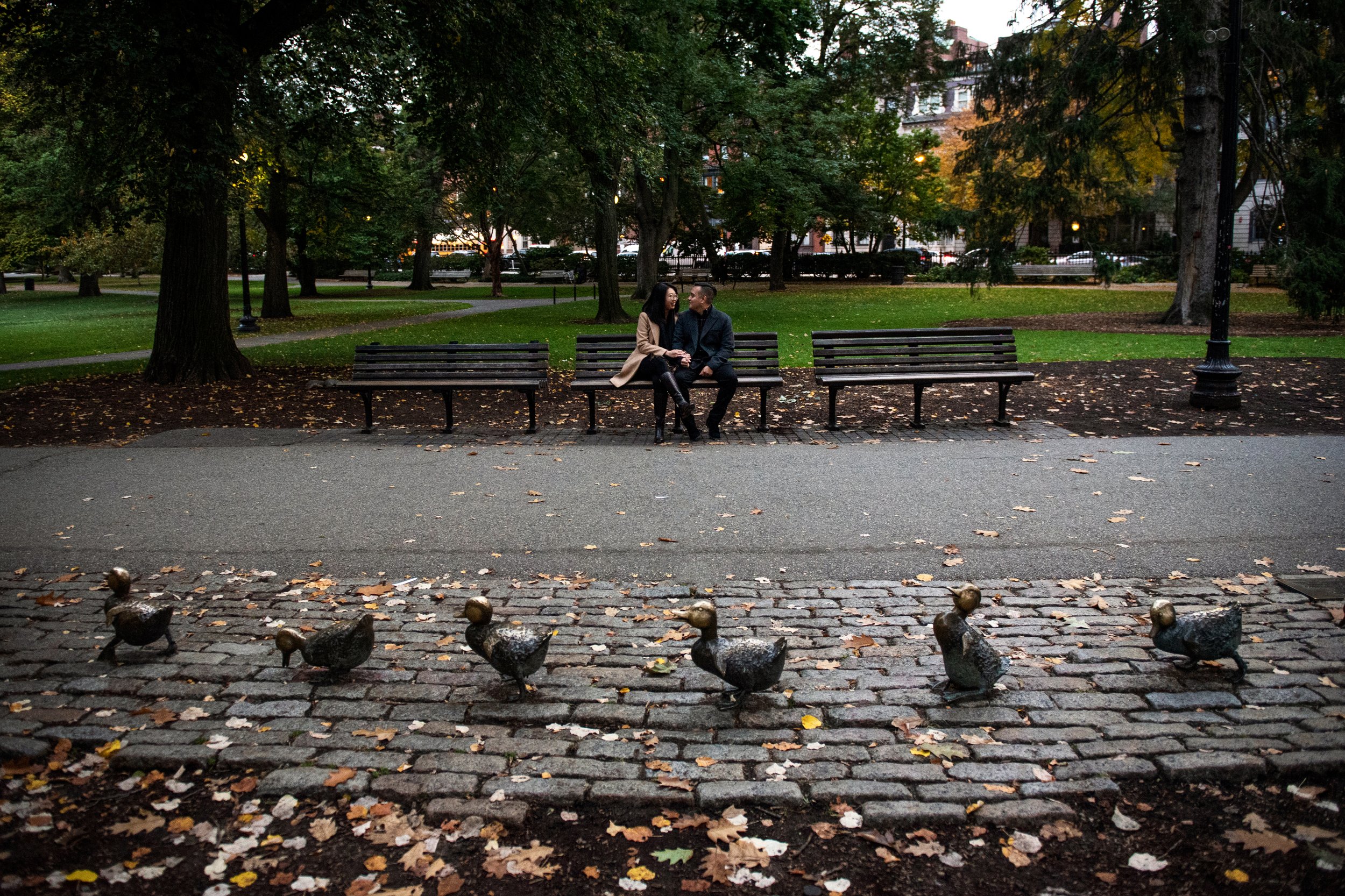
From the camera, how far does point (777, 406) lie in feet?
37.6

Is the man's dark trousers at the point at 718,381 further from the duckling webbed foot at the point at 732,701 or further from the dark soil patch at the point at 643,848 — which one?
the dark soil patch at the point at 643,848

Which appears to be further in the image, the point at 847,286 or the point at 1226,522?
the point at 847,286

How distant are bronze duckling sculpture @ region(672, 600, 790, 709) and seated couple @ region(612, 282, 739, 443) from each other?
5.51m

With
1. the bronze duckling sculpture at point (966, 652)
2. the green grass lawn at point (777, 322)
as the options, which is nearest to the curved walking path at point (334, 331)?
the green grass lawn at point (777, 322)

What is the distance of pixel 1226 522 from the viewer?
6.49m

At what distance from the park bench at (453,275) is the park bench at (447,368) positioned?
145ft

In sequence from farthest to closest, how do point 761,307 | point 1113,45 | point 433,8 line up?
point 761,307
point 1113,45
point 433,8

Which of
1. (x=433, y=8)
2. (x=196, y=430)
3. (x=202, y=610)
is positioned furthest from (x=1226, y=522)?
(x=433, y=8)

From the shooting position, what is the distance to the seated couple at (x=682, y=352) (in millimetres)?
9562

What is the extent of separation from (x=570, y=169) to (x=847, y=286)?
20.5m

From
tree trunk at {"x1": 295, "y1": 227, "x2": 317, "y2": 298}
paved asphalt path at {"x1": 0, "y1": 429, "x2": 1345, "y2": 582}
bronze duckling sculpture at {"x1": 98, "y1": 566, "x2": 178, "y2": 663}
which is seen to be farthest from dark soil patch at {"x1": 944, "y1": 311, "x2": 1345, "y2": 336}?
tree trunk at {"x1": 295, "y1": 227, "x2": 317, "y2": 298}

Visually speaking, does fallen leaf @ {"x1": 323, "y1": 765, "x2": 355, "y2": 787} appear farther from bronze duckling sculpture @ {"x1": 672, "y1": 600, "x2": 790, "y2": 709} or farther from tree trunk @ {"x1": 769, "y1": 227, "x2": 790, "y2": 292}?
tree trunk @ {"x1": 769, "y1": 227, "x2": 790, "y2": 292}

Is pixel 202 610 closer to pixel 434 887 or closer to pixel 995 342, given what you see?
pixel 434 887

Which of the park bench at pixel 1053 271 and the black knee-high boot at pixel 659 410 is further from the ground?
the park bench at pixel 1053 271
